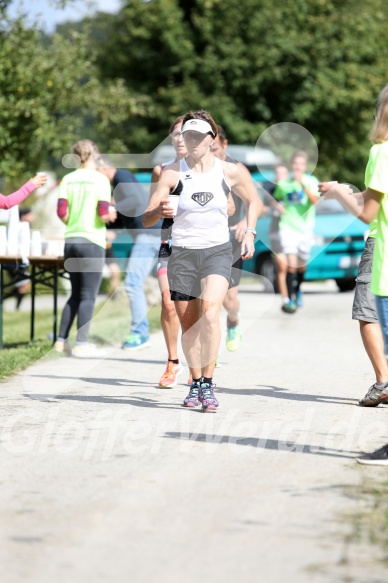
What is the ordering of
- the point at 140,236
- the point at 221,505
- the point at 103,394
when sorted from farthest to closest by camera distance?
1. the point at 140,236
2. the point at 103,394
3. the point at 221,505

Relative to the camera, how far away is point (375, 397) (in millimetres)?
8273

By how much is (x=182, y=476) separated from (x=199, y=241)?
252 centimetres

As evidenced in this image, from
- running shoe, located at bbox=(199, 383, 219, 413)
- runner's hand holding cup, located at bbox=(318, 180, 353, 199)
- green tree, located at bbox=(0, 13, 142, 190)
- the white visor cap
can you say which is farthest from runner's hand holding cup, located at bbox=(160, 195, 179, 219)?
green tree, located at bbox=(0, 13, 142, 190)

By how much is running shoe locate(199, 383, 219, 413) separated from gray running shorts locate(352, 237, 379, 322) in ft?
3.71

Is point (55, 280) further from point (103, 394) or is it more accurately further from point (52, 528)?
point (52, 528)

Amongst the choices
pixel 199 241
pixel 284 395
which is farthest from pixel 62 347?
pixel 199 241

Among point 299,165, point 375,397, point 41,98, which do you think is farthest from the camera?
point 41,98

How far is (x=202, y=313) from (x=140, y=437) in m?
1.28

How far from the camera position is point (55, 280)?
1274 centimetres

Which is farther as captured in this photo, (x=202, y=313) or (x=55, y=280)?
(x=55, y=280)

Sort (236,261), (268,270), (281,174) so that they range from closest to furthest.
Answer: (236,261), (281,174), (268,270)

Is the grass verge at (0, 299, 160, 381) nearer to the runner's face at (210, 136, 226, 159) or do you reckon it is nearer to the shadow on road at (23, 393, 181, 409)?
the shadow on road at (23, 393, 181, 409)

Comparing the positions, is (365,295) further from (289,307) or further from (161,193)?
(289,307)

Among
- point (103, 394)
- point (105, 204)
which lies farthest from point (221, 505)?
point (105, 204)
